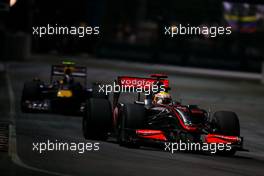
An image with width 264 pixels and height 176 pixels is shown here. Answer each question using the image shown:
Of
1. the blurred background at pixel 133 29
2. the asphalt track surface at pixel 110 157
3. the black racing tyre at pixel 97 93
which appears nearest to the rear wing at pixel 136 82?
the asphalt track surface at pixel 110 157

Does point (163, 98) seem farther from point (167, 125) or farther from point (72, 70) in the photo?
point (72, 70)

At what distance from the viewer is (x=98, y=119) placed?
16453 millimetres

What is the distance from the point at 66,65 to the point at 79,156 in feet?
28.6

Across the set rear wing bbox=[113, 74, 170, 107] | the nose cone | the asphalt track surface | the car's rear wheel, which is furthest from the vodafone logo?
the car's rear wheel

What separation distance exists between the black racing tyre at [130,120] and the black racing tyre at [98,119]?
599mm

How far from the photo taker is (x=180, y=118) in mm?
15695

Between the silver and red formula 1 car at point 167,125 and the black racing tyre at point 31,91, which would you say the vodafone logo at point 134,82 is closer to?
the silver and red formula 1 car at point 167,125

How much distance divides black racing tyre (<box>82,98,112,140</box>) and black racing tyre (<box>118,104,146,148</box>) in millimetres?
599

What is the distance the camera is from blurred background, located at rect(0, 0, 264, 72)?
2496 inches

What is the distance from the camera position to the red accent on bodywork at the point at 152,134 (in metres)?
15.6

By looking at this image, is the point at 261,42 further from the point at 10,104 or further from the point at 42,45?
the point at 10,104

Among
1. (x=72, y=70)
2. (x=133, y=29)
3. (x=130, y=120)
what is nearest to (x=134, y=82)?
(x=130, y=120)

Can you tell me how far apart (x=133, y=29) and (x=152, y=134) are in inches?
2982

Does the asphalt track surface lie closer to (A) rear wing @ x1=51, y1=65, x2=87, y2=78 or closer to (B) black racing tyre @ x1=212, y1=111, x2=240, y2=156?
(B) black racing tyre @ x1=212, y1=111, x2=240, y2=156
